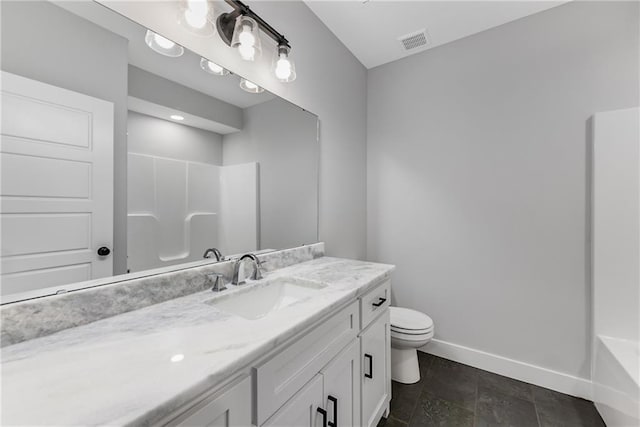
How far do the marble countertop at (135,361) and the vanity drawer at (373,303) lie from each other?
31 centimetres

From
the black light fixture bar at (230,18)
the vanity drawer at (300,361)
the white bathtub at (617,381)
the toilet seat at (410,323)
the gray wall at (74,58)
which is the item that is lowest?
the white bathtub at (617,381)

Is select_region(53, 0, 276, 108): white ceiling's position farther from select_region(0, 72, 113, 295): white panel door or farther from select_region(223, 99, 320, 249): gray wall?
select_region(0, 72, 113, 295): white panel door

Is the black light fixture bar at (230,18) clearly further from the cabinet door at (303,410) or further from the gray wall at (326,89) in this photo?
the cabinet door at (303,410)

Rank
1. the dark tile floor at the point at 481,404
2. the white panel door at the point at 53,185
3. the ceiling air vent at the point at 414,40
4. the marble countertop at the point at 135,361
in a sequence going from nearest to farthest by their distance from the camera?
the marble countertop at the point at 135,361, the white panel door at the point at 53,185, the dark tile floor at the point at 481,404, the ceiling air vent at the point at 414,40

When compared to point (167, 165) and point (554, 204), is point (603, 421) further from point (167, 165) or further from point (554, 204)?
point (167, 165)

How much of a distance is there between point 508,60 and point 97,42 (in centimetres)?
238

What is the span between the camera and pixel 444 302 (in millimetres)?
2111

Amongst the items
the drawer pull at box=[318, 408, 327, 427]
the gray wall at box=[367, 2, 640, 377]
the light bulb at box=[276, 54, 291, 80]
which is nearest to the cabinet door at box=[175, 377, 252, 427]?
the drawer pull at box=[318, 408, 327, 427]

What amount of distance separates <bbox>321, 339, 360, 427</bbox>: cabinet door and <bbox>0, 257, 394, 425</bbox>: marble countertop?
0.86 feet

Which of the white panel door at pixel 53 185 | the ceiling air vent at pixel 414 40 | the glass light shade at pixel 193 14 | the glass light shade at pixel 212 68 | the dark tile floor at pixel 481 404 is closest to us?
the white panel door at pixel 53 185

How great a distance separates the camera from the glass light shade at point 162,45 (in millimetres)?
969

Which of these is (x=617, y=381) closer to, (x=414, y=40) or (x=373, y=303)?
(x=373, y=303)

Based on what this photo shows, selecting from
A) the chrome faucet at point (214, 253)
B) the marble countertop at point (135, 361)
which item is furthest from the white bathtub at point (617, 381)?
the chrome faucet at point (214, 253)

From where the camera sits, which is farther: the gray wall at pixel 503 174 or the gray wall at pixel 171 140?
the gray wall at pixel 503 174
